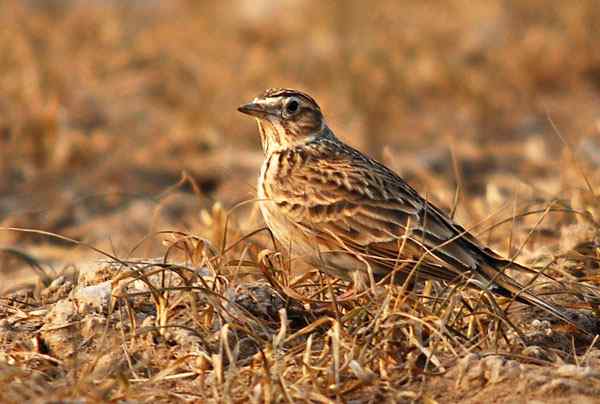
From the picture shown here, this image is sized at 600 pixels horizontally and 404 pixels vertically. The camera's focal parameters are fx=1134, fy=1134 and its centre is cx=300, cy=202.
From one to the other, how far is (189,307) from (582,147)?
482 centimetres

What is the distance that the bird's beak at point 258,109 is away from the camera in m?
5.55

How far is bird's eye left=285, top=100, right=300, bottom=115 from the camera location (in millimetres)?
5652

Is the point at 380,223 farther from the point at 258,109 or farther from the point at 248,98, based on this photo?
the point at 248,98

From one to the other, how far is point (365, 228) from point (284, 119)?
3.05 feet

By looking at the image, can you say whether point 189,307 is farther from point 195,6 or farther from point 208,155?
point 195,6

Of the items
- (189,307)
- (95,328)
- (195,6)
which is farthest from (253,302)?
(195,6)

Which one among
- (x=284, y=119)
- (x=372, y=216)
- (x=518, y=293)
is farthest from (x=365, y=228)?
(x=284, y=119)

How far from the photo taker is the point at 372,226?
4.96 metres

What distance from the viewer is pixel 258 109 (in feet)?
18.3

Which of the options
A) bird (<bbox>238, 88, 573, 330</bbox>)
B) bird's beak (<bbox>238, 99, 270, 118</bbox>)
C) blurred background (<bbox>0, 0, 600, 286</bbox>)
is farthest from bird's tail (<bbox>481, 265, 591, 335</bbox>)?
blurred background (<bbox>0, 0, 600, 286</bbox>)

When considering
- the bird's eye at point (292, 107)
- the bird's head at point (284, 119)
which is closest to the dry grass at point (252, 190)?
the bird's head at point (284, 119)

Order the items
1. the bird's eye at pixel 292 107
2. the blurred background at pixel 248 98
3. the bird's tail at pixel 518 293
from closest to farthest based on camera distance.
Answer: the bird's tail at pixel 518 293 → the bird's eye at pixel 292 107 → the blurred background at pixel 248 98

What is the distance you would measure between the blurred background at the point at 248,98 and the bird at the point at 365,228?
2.36m

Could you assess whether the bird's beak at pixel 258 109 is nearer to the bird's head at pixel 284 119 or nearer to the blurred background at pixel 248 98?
the bird's head at pixel 284 119
